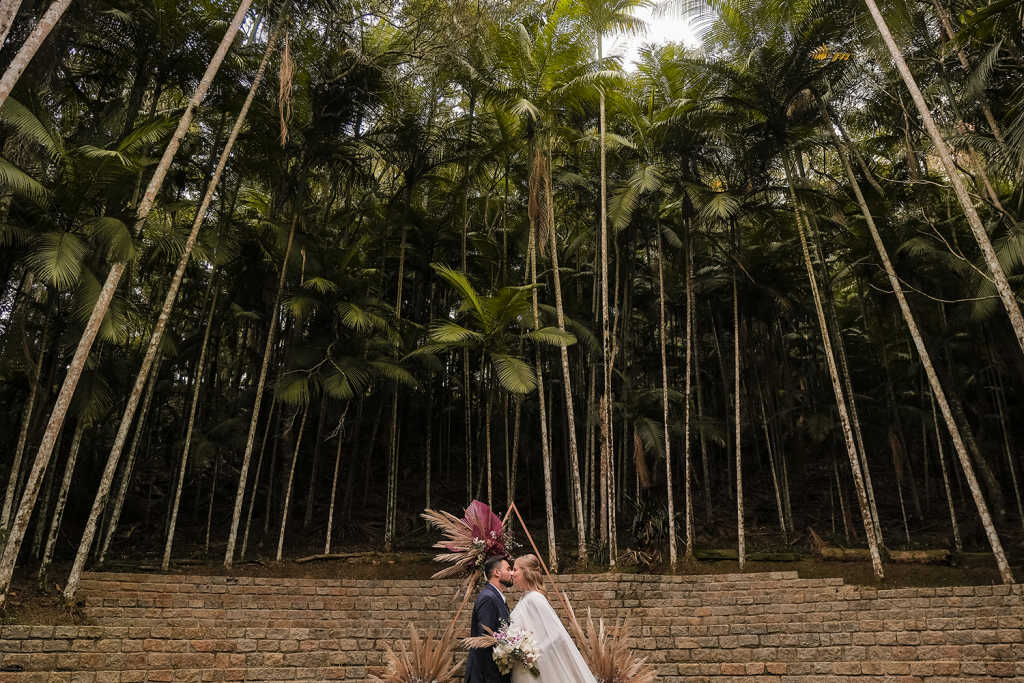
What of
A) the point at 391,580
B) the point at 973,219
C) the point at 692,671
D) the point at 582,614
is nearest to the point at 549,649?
the point at 692,671

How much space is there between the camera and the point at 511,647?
3.31 metres

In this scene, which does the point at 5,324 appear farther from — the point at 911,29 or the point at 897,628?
the point at 911,29

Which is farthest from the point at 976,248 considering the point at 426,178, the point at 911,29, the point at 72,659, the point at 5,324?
the point at 5,324

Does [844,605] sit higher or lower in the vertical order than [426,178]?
lower

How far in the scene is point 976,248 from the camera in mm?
10273

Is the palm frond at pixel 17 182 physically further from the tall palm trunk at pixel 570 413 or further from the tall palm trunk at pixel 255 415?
the tall palm trunk at pixel 570 413

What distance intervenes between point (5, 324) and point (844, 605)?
11.7 meters

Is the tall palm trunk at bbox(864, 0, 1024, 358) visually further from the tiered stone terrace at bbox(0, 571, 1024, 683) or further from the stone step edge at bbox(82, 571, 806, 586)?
the stone step edge at bbox(82, 571, 806, 586)

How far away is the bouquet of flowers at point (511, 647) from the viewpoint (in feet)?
10.8

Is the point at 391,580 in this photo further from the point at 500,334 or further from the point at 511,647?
the point at 511,647

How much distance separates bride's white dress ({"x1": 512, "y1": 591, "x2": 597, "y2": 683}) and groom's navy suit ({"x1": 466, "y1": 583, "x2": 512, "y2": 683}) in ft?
0.34

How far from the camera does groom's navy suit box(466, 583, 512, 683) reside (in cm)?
343

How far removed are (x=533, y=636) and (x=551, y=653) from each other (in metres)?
0.16

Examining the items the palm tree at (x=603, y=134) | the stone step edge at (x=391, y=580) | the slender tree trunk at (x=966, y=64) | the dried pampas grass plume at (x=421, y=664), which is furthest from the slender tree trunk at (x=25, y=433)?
the slender tree trunk at (x=966, y=64)
